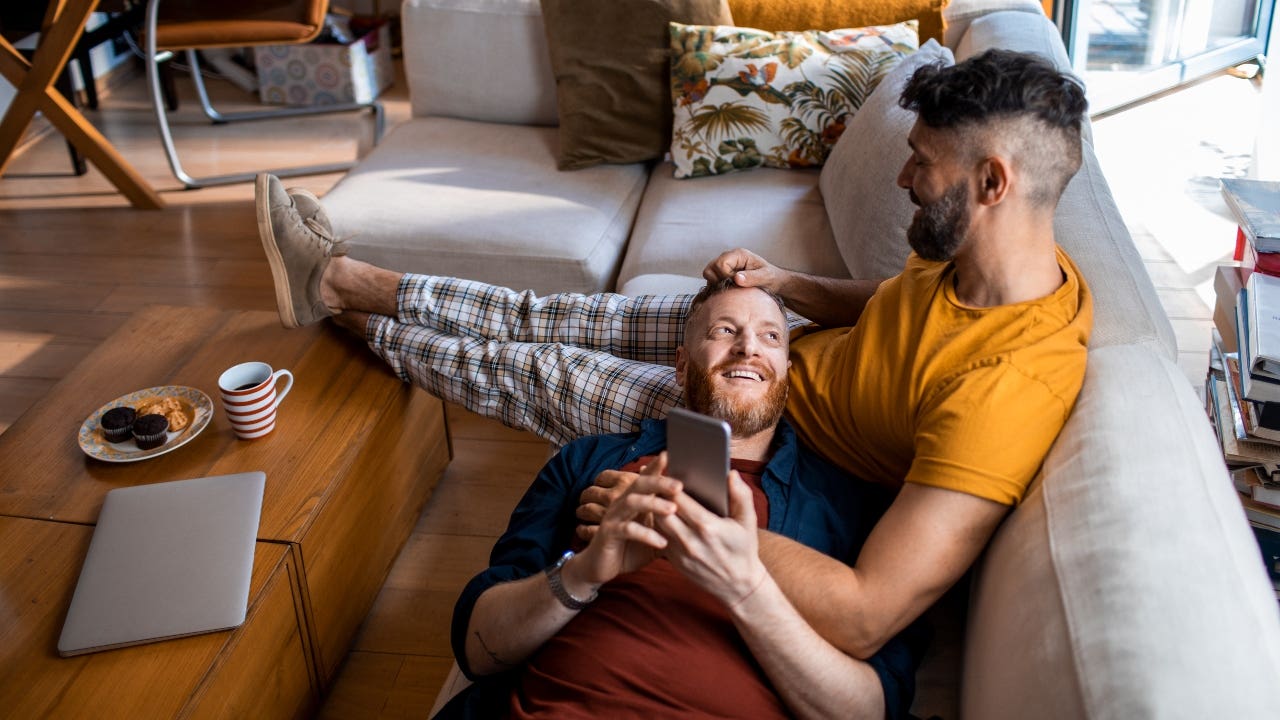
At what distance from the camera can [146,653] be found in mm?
1404

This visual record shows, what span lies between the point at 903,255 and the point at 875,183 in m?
0.19

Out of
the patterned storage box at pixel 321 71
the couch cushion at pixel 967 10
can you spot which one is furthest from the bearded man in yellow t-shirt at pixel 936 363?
the patterned storage box at pixel 321 71

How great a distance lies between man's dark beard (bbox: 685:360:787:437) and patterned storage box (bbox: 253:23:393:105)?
3071mm

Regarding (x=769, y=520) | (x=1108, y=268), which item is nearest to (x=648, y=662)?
(x=769, y=520)

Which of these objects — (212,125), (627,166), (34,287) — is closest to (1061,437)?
(627,166)

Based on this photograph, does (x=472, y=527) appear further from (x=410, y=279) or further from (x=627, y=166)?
(x=627, y=166)

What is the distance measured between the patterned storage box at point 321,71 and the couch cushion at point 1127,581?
3488 mm

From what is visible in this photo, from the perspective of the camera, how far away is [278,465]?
1768 millimetres

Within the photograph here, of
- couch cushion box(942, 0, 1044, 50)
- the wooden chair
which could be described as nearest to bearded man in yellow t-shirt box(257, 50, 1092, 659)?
couch cushion box(942, 0, 1044, 50)

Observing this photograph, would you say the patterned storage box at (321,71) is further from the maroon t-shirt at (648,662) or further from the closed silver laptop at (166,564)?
the maroon t-shirt at (648,662)

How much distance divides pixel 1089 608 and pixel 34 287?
3.01m

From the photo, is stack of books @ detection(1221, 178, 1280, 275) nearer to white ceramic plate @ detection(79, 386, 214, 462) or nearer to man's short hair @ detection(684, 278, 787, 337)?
man's short hair @ detection(684, 278, 787, 337)

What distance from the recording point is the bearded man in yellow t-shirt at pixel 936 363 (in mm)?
1296

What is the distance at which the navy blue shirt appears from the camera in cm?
137
